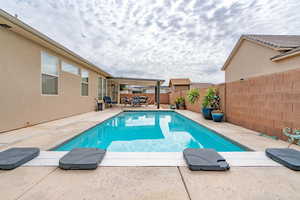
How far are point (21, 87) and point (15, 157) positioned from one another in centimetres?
331

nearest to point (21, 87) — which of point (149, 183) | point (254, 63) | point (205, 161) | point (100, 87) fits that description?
point (149, 183)

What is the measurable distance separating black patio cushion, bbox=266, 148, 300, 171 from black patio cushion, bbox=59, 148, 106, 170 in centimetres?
276

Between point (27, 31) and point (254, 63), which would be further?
point (254, 63)

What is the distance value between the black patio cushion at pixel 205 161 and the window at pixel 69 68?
6.75 metres

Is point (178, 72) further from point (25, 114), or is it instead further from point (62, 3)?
point (25, 114)

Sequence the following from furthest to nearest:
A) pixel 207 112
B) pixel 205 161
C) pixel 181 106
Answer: pixel 181 106 < pixel 207 112 < pixel 205 161

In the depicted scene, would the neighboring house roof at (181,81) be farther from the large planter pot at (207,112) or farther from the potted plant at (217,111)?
the large planter pot at (207,112)

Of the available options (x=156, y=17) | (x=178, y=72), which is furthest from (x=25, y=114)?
(x=178, y=72)

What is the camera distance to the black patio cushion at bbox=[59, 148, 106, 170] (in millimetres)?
1983

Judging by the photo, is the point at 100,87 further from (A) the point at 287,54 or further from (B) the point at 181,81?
(B) the point at 181,81

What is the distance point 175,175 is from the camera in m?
1.87

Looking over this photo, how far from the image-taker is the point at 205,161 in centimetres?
211

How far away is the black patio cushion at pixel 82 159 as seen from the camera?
198cm

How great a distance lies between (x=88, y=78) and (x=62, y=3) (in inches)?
175
